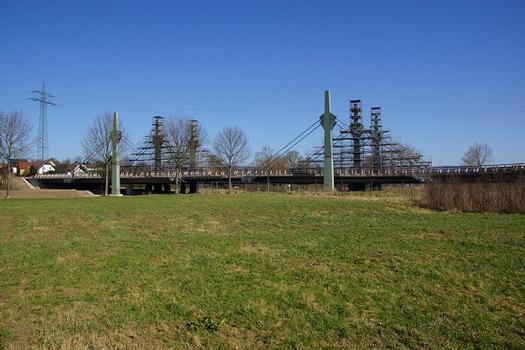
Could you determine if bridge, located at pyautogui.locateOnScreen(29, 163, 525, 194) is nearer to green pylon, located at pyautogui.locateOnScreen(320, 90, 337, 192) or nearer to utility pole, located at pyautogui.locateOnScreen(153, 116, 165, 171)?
utility pole, located at pyautogui.locateOnScreen(153, 116, 165, 171)

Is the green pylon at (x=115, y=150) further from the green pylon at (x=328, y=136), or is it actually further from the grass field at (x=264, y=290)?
the grass field at (x=264, y=290)

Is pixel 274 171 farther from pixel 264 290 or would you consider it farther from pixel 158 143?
pixel 264 290

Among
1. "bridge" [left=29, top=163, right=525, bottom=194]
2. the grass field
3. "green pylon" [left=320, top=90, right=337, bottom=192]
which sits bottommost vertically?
the grass field

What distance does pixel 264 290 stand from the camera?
8.07m

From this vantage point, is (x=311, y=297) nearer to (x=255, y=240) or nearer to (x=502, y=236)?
(x=255, y=240)

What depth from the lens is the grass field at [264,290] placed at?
623 centimetres

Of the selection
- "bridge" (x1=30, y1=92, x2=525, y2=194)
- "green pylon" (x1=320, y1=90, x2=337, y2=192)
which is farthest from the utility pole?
"green pylon" (x1=320, y1=90, x2=337, y2=192)

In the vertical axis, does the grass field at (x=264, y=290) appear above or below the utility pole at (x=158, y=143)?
below

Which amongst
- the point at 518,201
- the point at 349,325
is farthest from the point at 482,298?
the point at 518,201

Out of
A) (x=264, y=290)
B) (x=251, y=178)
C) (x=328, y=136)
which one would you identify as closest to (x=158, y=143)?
(x=251, y=178)

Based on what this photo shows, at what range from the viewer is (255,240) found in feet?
43.6

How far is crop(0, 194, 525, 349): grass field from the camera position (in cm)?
623

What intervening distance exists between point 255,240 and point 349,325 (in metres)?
6.86

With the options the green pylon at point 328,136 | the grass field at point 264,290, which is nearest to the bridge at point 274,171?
the green pylon at point 328,136
